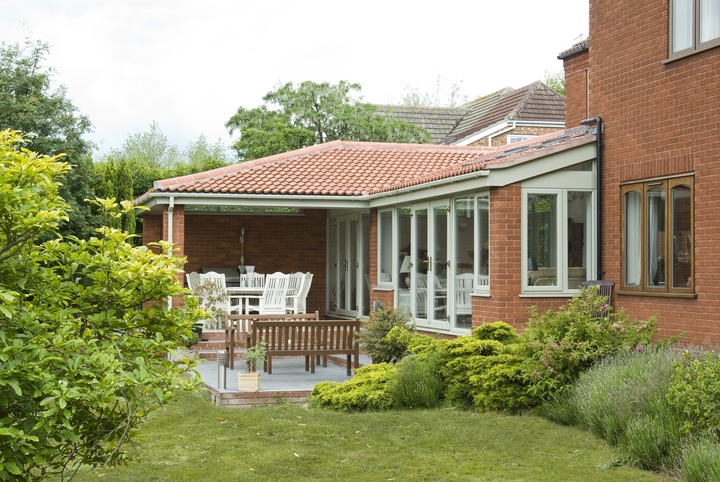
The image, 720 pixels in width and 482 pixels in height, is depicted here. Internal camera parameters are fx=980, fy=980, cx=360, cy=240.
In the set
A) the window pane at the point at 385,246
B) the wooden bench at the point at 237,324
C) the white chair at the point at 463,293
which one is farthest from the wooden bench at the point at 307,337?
the window pane at the point at 385,246

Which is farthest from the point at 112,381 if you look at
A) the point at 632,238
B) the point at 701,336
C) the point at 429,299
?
the point at 429,299

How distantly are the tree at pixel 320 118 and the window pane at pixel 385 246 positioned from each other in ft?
64.3

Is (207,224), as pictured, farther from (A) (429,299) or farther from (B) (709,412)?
(B) (709,412)

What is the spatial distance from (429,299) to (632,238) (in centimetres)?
438

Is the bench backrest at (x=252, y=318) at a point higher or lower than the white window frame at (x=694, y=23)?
lower

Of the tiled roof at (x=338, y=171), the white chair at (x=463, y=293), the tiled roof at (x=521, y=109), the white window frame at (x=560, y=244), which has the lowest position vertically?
the white chair at (x=463, y=293)

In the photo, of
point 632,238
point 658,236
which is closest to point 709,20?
point 658,236

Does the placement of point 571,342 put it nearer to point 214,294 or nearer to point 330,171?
point 214,294

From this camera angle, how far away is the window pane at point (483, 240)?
14.7 metres

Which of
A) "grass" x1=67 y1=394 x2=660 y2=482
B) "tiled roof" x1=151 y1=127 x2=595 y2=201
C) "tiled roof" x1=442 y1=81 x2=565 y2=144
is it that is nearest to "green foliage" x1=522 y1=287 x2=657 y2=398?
"grass" x1=67 y1=394 x2=660 y2=482

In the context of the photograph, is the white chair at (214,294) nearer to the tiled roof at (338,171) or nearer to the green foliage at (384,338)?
the tiled roof at (338,171)

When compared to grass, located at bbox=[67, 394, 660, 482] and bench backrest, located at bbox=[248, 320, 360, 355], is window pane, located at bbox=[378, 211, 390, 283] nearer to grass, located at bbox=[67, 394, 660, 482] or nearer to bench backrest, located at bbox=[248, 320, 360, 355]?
bench backrest, located at bbox=[248, 320, 360, 355]

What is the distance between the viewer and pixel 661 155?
1262cm

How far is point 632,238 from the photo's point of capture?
44.2ft
